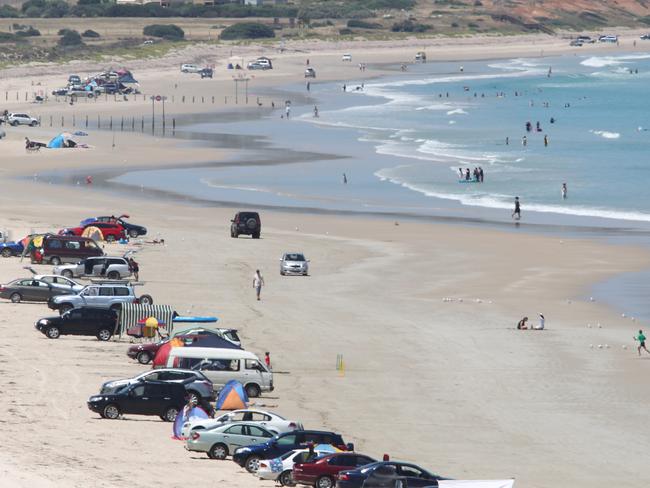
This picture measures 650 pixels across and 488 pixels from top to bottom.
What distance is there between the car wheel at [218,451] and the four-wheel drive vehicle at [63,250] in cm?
2547

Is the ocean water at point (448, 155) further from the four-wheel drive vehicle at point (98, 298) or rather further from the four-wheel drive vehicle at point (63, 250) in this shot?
the four-wheel drive vehicle at point (98, 298)

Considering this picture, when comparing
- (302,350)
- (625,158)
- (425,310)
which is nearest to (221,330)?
(302,350)

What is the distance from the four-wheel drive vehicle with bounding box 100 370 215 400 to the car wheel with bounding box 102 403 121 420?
63cm

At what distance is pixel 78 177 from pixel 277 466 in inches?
2278

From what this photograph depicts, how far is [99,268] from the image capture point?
50.1 meters

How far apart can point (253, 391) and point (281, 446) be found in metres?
6.52

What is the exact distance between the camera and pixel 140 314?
40094mm

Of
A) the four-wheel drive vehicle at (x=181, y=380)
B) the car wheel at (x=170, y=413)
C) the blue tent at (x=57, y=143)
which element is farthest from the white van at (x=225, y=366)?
the blue tent at (x=57, y=143)

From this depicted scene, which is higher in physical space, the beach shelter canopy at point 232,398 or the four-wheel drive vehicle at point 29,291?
the beach shelter canopy at point 232,398

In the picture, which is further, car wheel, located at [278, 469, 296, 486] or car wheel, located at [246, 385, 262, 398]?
car wheel, located at [246, 385, 262, 398]

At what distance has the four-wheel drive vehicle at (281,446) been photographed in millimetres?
27203

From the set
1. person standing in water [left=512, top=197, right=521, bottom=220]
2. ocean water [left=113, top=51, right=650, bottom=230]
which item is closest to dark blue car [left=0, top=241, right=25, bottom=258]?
ocean water [left=113, top=51, right=650, bottom=230]

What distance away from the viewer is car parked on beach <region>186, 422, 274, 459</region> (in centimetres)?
2781

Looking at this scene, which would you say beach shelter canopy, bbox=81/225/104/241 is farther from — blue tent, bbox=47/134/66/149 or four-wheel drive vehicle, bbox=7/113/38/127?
four-wheel drive vehicle, bbox=7/113/38/127
